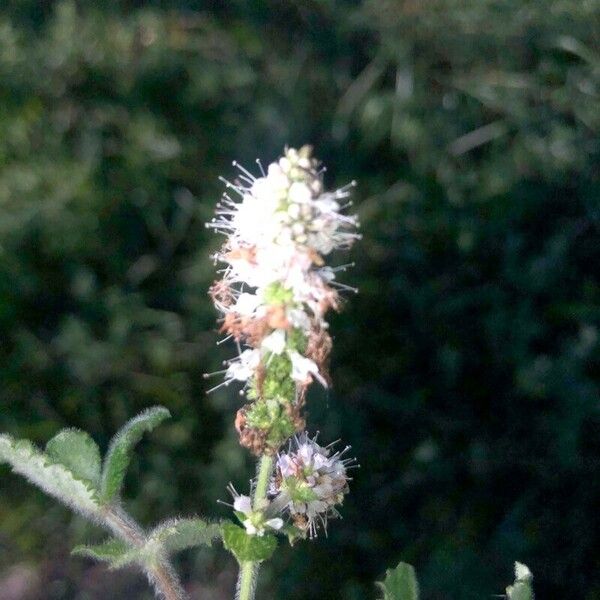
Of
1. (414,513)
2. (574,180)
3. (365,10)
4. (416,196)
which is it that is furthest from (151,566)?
(365,10)

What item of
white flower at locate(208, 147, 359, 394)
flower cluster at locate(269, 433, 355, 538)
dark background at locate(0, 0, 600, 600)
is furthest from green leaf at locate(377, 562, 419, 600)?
dark background at locate(0, 0, 600, 600)

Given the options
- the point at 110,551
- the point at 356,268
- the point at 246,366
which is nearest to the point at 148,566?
the point at 110,551

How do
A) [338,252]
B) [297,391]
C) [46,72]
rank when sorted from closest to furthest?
[297,391]
[338,252]
[46,72]

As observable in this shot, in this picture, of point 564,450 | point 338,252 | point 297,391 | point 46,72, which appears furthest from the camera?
point 46,72

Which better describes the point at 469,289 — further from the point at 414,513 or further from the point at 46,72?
the point at 46,72

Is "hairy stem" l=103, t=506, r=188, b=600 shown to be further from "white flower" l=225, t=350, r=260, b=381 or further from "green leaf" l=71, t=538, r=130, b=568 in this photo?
"white flower" l=225, t=350, r=260, b=381
